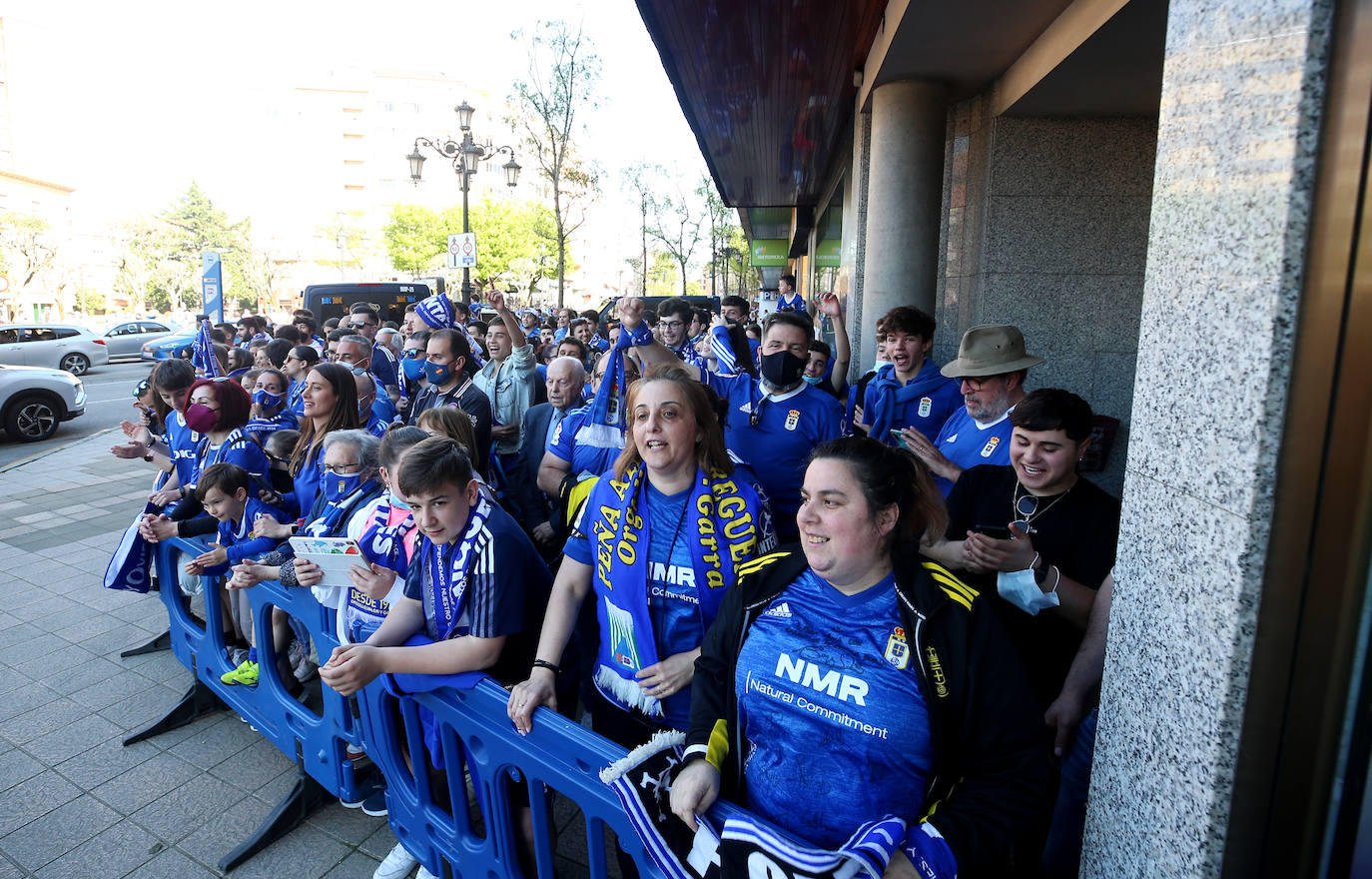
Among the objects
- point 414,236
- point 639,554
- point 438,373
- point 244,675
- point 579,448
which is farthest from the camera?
point 414,236

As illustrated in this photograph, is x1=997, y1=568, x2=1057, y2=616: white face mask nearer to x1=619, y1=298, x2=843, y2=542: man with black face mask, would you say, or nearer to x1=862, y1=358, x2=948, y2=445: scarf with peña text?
x1=619, y1=298, x2=843, y2=542: man with black face mask

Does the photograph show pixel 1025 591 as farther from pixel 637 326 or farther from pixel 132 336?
pixel 132 336

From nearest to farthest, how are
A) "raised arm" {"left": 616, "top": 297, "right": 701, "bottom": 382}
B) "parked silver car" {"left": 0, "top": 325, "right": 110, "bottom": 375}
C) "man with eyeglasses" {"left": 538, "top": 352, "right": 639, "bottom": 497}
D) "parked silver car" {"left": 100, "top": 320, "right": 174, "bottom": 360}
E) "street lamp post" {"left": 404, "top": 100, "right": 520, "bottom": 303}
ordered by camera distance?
"man with eyeglasses" {"left": 538, "top": 352, "right": 639, "bottom": 497}
"raised arm" {"left": 616, "top": 297, "right": 701, "bottom": 382}
"street lamp post" {"left": 404, "top": 100, "right": 520, "bottom": 303}
"parked silver car" {"left": 0, "top": 325, "right": 110, "bottom": 375}
"parked silver car" {"left": 100, "top": 320, "right": 174, "bottom": 360}

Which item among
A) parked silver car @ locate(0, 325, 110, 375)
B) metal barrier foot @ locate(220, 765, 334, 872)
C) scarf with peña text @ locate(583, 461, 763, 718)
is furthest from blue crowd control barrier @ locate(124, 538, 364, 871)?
parked silver car @ locate(0, 325, 110, 375)

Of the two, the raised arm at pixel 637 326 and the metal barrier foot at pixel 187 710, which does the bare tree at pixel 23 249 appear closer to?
the metal barrier foot at pixel 187 710

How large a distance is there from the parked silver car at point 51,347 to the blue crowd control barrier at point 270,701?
1888 centimetres

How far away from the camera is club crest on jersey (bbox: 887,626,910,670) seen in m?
1.75

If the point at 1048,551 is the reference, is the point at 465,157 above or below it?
above

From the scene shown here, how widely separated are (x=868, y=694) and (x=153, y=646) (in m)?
5.45

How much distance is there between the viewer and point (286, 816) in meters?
3.39

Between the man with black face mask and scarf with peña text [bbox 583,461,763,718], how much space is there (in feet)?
4.59

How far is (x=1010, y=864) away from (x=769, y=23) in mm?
6641

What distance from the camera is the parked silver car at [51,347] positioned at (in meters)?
19.3

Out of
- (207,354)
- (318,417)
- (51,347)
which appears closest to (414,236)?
(51,347)
